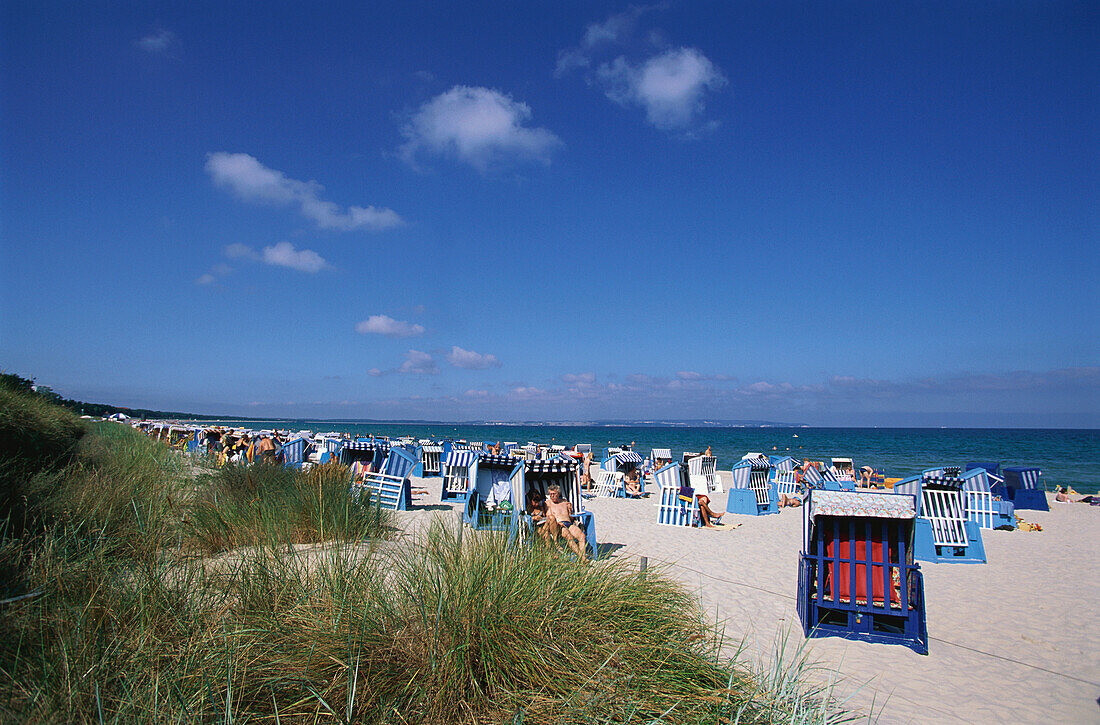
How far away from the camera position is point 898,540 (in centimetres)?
523

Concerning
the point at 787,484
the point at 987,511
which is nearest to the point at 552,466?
the point at 987,511

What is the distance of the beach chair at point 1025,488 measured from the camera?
54.3ft

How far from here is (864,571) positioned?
5383 millimetres

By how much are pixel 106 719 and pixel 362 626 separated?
93cm

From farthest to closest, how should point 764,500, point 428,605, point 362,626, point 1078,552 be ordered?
point 764,500 < point 1078,552 < point 428,605 < point 362,626

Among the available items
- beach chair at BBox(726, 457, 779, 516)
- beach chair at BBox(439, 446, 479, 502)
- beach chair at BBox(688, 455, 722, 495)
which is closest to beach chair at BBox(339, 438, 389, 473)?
beach chair at BBox(439, 446, 479, 502)

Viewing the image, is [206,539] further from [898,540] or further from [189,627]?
[898,540]

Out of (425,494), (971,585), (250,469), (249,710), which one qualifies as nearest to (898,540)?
(971,585)

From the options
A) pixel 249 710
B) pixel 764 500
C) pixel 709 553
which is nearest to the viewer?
pixel 249 710

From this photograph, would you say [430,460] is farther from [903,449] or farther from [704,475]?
[903,449]

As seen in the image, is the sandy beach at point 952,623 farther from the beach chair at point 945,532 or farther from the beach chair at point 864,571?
the beach chair at point 945,532

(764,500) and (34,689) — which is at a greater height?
(34,689)

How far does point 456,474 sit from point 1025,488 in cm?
1644

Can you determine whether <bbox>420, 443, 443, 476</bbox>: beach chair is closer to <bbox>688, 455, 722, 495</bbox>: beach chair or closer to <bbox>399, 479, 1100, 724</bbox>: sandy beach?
<bbox>688, 455, 722, 495</bbox>: beach chair
